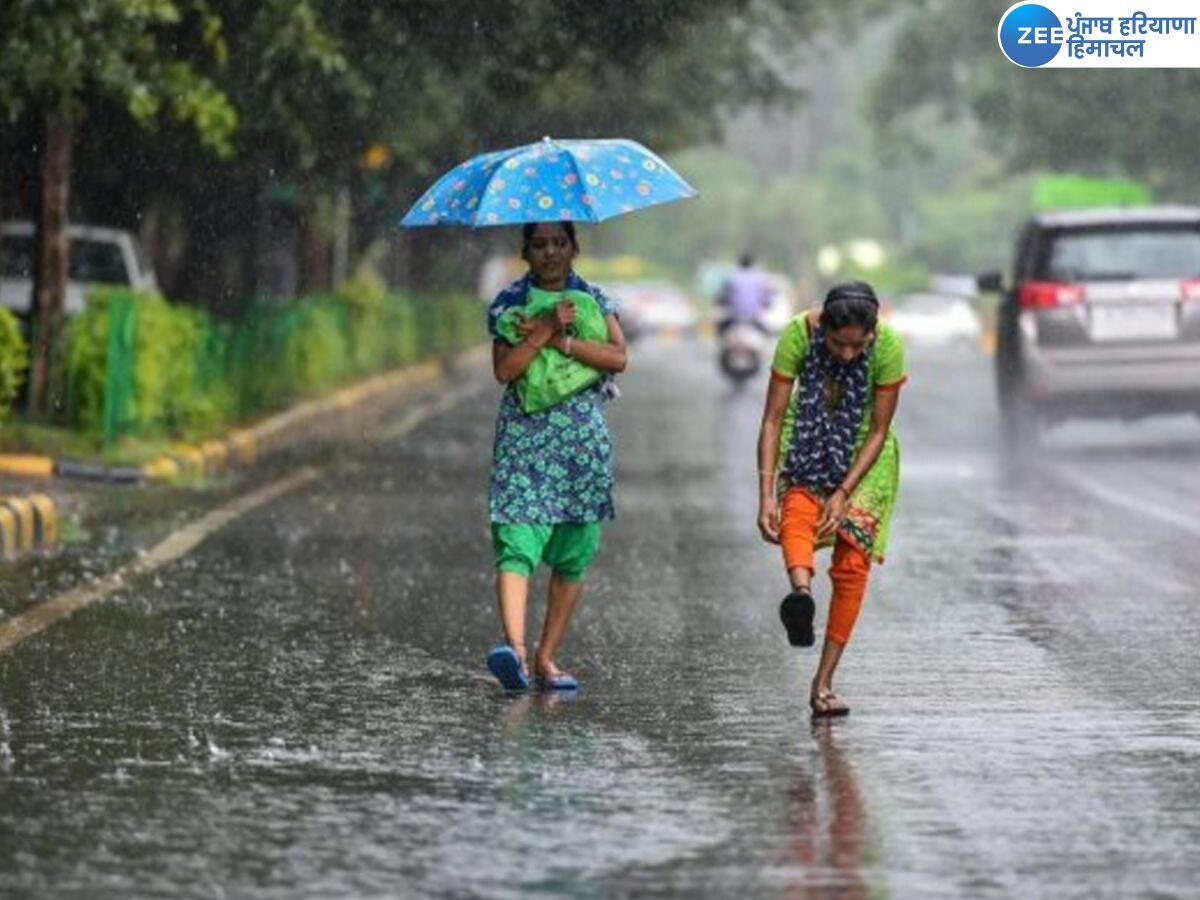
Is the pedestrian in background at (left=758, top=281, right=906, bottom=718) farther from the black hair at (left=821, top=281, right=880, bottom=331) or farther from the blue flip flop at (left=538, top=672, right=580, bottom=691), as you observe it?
the blue flip flop at (left=538, top=672, right=580, bottom=691)

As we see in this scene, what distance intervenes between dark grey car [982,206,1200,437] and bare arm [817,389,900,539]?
1442cm

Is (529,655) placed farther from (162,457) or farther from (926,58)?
(926,58)

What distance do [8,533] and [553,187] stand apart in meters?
6.16

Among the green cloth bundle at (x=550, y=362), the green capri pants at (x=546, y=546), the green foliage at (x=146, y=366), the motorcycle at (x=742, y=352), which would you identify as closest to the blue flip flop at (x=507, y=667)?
the green capri pants at (x=546, y=546)

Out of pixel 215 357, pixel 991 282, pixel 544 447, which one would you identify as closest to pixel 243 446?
pixel 215 357

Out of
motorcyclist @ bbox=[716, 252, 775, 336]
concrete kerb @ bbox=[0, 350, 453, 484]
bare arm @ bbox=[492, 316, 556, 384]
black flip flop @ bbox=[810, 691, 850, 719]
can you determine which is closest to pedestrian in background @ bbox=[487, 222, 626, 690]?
bare arm @ bbox=[492, 316, 556, 384]

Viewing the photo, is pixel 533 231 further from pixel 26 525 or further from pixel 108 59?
pixel 108 59

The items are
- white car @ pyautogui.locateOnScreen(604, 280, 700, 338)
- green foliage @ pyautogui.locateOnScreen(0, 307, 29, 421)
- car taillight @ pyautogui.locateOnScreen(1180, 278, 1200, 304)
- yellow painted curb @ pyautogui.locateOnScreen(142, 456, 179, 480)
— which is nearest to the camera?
green foliage @ pyautogui.locateOnScreen(0, 307, 29, 421)

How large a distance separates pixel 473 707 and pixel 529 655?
157cm

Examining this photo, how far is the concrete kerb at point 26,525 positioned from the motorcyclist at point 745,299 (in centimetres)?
2460

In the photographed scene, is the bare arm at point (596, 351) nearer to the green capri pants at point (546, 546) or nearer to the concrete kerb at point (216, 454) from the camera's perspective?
the green capri pants at point (546, 546)

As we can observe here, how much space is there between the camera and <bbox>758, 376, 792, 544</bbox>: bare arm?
1024 cm

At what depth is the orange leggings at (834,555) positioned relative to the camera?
10.2 m

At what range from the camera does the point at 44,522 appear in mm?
16938
